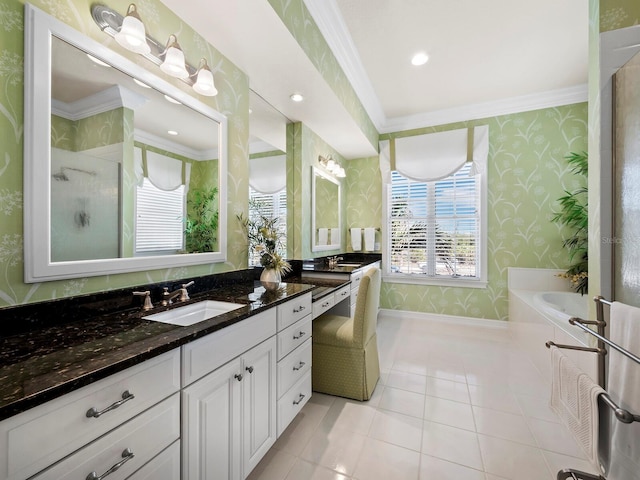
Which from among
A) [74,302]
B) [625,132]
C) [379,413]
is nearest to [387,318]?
[379,413]

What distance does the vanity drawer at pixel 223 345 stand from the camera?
37.4 inches

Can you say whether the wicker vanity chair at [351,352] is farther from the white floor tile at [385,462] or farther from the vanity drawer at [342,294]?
the white floor tile at [385,462]

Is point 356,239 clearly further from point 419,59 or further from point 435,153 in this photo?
point 419,59

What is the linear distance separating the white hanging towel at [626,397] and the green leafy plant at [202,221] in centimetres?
203

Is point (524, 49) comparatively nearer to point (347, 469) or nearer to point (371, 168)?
point (371, 168)

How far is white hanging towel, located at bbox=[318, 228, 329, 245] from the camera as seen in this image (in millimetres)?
3314

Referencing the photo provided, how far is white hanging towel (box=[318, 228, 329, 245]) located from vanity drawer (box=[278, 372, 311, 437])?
1793 mm

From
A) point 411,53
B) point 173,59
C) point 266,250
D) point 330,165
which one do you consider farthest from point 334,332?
point 411,53

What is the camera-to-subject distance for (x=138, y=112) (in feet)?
4.48

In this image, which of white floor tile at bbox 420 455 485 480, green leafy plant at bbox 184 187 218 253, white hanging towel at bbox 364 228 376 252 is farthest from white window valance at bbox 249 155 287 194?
white floor tile at bbox 420 455 485 480

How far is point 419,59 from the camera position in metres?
2.57

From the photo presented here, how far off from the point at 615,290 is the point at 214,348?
1892 mm

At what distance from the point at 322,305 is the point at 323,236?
1.50 m

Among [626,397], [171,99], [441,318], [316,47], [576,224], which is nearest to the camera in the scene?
[626,397]
